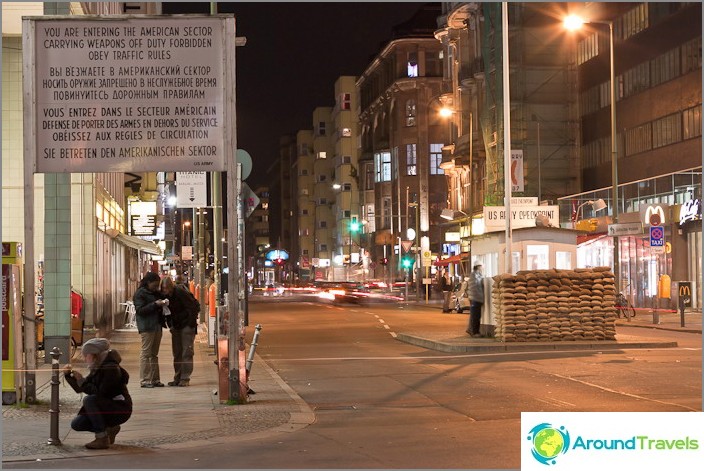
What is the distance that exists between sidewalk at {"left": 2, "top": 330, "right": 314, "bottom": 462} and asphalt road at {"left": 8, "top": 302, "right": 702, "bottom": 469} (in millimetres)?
377

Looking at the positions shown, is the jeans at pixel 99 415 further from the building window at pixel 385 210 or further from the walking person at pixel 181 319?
the building window at pixel 385 210

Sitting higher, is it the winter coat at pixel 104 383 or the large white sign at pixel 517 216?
the large white sign at pixel 517 216

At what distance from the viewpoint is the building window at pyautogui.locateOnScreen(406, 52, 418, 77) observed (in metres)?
101

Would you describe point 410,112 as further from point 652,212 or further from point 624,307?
point 624,307

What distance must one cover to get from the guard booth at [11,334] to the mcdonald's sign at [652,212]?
31.5 m

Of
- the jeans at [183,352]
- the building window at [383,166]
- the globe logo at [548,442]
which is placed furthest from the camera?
the building window at [383,166]

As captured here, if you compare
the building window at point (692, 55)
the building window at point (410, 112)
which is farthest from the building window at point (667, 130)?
the building window at point (410, 112)

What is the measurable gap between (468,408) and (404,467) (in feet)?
14.5

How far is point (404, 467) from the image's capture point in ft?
32.6

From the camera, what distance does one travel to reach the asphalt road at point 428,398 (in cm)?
1053

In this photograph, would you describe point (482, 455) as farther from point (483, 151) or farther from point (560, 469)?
point (483, 151)

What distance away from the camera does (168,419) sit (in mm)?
13508

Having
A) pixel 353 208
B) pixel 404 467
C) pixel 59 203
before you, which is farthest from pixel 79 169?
pixel 353 208

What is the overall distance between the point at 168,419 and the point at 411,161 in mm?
87884
